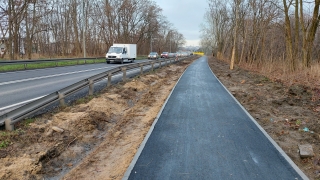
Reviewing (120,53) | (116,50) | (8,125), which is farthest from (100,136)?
(116,50)

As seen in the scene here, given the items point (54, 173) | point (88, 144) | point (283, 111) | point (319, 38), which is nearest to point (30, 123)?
point (88, 144)

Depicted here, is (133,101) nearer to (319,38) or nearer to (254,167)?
(254,167)

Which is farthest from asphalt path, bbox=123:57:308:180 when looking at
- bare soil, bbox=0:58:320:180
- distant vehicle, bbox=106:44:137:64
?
distant vehicle, bbox=106:44:137:64

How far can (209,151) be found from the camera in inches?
195

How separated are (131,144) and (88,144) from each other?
963 millimetres

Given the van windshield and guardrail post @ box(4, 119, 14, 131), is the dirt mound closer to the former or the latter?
guardrail post @ box(4, 119, 14, 131)

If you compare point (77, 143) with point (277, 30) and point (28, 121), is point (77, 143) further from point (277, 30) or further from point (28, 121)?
point (277, 30)

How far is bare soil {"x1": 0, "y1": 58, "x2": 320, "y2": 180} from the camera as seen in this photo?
171 inches

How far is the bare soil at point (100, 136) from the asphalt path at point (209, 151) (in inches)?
13.2

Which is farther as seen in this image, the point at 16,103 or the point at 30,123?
the point at 16,103

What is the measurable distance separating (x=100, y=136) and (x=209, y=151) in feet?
8.92

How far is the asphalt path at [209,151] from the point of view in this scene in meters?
4.09

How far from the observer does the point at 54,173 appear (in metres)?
4.29

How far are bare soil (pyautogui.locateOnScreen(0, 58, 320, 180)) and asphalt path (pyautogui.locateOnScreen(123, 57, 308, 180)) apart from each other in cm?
34
